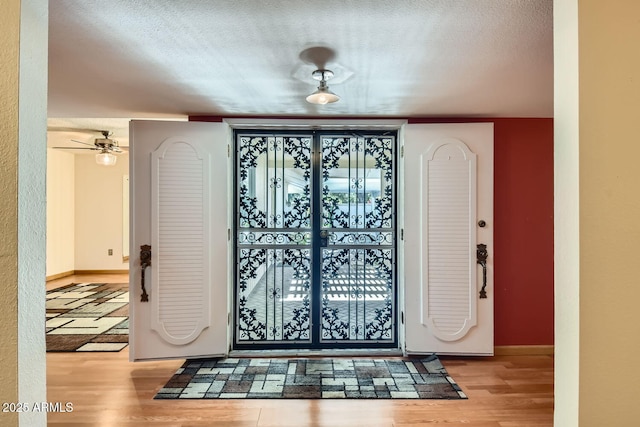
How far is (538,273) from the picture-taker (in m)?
3.17

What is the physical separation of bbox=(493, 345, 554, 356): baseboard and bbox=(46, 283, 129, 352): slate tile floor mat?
11.9 ft

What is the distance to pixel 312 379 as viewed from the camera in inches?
106

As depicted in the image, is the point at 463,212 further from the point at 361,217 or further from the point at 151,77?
the point at 151,77

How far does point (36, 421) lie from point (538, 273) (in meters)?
3.60

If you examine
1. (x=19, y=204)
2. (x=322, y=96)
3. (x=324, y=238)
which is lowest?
(x=324, y=238)

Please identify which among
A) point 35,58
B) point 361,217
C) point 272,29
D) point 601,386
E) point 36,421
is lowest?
point 36,421

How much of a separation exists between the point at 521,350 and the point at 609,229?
2.83 metres

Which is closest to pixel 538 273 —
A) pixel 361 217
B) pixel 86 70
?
pixel 361 217

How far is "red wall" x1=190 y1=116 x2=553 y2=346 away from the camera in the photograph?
315cm

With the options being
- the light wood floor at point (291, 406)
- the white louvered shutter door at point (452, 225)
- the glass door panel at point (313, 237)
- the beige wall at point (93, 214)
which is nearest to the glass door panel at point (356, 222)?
the glass door panel at point (313, 237)

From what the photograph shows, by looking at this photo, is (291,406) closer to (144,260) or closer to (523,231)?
(144,260)

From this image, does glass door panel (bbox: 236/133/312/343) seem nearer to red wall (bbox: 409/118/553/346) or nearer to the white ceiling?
the white ceiling

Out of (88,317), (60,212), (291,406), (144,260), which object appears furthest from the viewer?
(60,212)

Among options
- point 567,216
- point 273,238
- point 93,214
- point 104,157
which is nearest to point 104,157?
point 104,157
